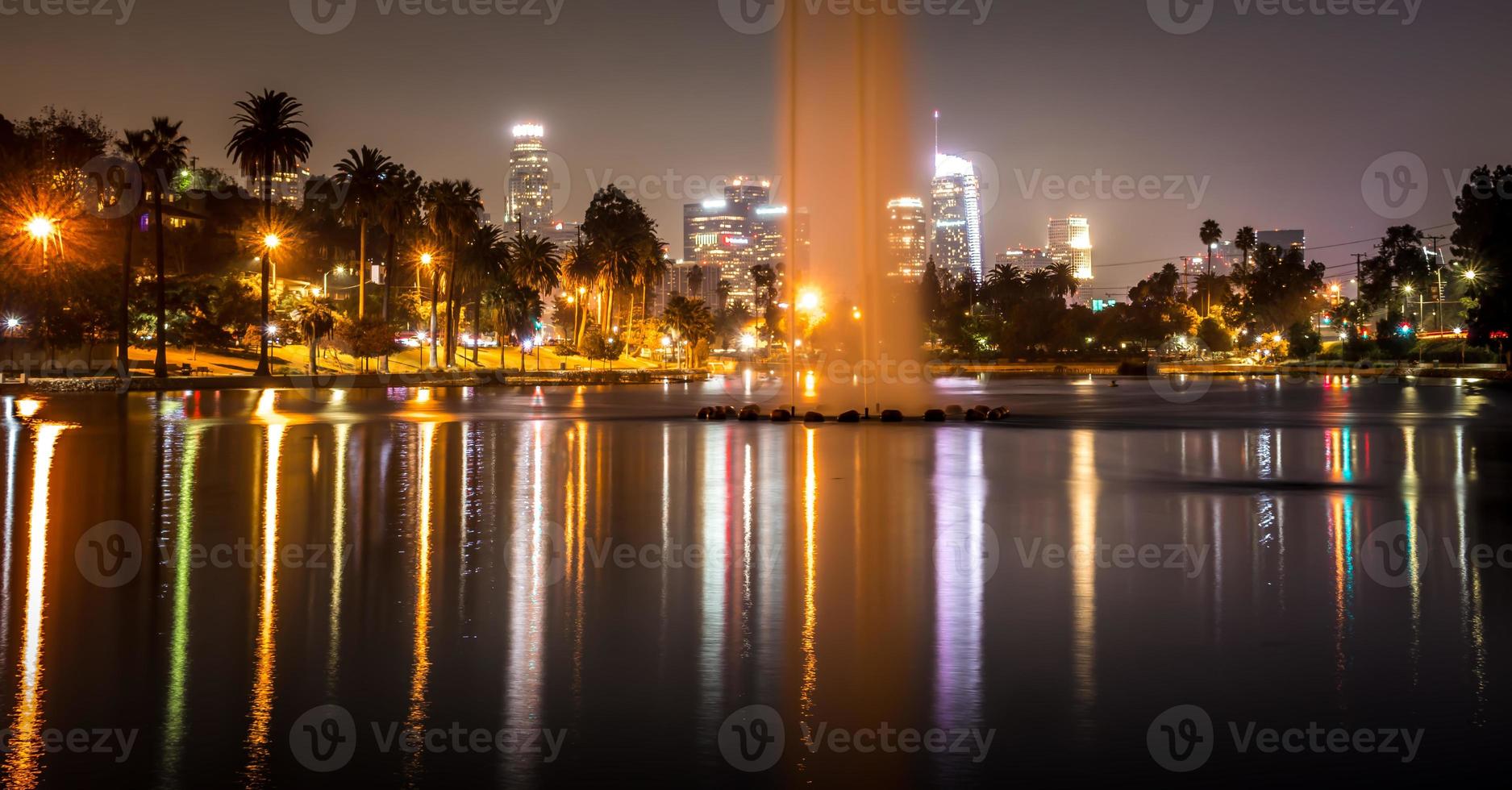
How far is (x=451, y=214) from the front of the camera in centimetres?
10994

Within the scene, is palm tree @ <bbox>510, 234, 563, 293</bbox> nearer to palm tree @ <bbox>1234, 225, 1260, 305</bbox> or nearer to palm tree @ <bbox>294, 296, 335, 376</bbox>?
palm tree @ <bbox>294, 296, 335, 376</bbox>

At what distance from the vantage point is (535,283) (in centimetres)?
13938

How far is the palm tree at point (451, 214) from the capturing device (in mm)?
110062

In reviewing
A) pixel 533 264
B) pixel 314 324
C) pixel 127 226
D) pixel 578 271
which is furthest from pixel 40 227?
pixel 578 271

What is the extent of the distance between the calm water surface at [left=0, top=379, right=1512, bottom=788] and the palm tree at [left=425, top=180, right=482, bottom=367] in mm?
88899

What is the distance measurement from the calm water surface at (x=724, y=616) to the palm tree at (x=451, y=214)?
8890 cm

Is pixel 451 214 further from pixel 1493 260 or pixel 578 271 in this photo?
pixel 1493 260

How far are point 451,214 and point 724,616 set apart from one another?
10445 centimetres

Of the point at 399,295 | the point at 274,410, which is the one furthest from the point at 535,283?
the point at 274,410

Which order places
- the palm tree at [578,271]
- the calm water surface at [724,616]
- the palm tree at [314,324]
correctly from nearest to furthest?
the calm water surface at [724,616], the palm tree at [314,324], the palm tree at [578,271]

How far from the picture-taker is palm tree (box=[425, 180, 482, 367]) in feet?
361

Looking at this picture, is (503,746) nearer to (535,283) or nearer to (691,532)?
(691,532)

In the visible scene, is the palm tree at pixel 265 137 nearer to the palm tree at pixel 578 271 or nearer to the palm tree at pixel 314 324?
the palm tree at pixel 314 324

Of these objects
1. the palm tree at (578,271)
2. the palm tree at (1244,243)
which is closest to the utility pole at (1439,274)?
the palm tree at (1244,243)
